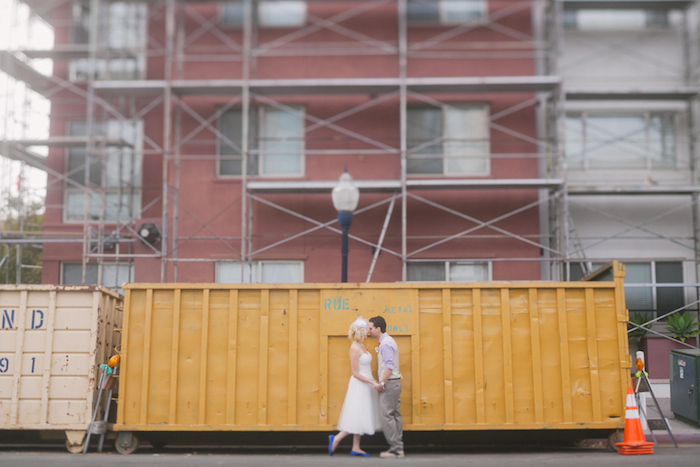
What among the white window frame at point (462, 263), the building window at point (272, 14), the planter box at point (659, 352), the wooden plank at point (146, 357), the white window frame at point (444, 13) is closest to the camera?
the wooden plank at point (146, 357)

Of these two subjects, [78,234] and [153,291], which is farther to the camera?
[78,234]

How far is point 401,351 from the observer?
31.7 feet

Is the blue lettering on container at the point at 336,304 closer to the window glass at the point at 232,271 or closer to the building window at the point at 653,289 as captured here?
the window glass at the point at 232,271

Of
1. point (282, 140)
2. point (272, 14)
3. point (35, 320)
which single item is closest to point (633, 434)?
point (35, 320)

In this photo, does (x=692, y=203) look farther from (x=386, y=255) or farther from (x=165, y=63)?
(x=165, y=63)

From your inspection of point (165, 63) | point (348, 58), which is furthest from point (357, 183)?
point (165, 63)

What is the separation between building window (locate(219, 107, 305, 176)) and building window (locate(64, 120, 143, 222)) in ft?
6.88

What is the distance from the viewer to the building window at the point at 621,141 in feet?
53.2

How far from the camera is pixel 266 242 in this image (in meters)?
15.6

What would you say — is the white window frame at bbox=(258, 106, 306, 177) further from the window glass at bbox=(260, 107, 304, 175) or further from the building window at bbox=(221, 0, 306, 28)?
the building window at bbox=(221, 0, 306, 28)

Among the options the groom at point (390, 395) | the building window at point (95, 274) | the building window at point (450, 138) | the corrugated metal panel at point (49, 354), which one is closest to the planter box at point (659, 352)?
the building window at point (450, 138)

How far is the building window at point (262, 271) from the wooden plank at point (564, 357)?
713 centimetres

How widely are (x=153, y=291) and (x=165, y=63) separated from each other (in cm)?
833

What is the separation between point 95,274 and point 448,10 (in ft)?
33.9
